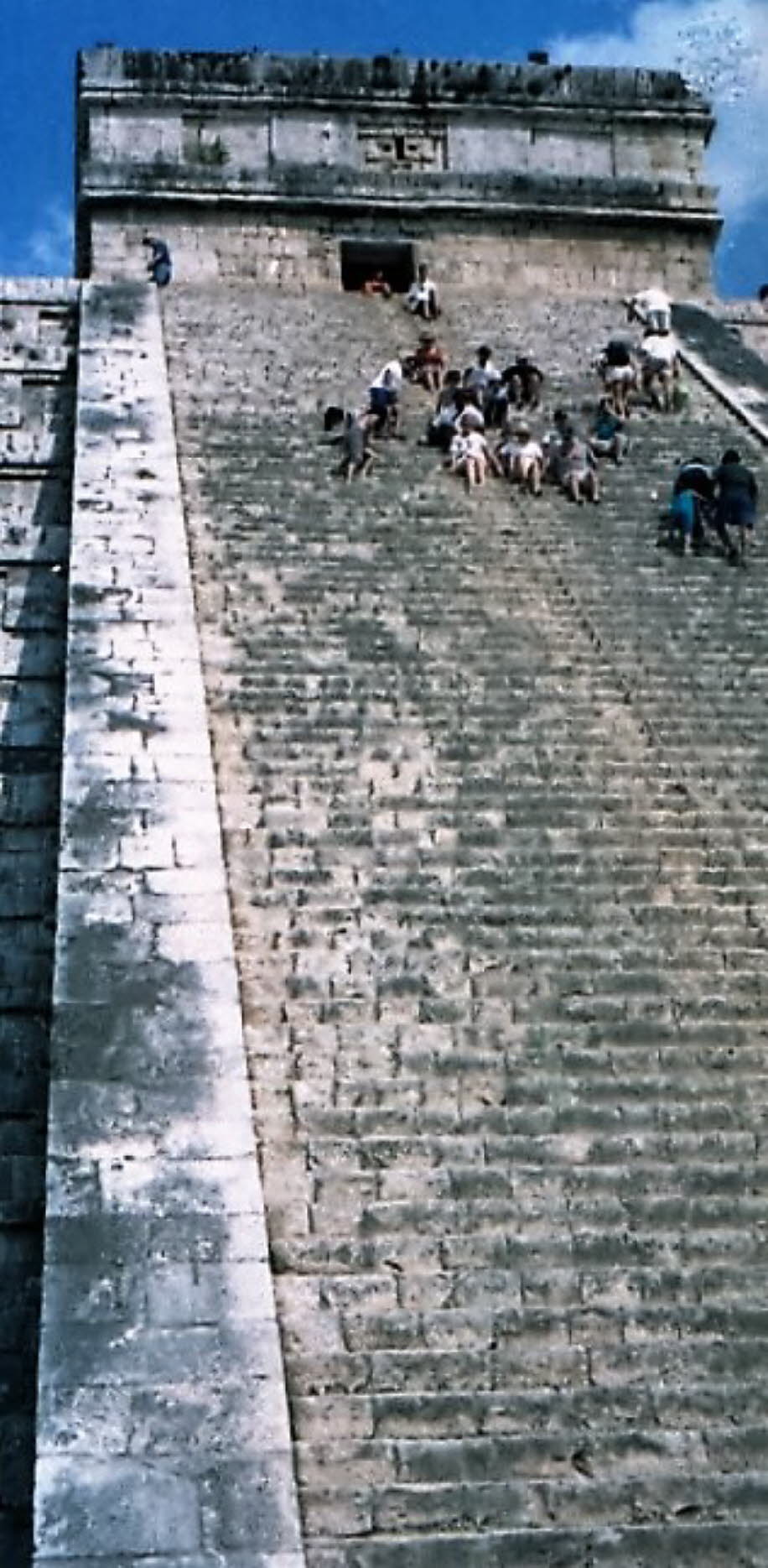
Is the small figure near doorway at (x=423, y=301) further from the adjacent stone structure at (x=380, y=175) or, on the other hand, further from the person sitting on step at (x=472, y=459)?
the person sitting on step at (x=472, y=459)

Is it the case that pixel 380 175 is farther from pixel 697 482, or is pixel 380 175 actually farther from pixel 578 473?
pixel 697 482

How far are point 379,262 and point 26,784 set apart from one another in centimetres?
999

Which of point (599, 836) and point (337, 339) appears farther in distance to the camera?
point (337, 339)

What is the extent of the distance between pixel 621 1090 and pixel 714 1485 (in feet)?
5.93

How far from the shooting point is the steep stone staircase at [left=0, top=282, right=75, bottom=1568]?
8.16 meters

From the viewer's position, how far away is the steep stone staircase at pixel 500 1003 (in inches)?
262

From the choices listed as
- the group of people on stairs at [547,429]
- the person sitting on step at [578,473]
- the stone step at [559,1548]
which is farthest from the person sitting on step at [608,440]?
the stone step at [559,1548]

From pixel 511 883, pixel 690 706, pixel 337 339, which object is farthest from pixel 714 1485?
pixel 337 339

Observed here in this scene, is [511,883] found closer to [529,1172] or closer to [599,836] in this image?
[599,836]

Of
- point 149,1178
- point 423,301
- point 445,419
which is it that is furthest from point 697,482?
point 149,1178

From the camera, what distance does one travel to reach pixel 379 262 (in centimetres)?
2045

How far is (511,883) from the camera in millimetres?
9359

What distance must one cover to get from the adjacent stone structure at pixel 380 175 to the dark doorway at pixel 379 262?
0.06 feet

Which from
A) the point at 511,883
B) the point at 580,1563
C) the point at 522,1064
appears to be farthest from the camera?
the point at 511,883
